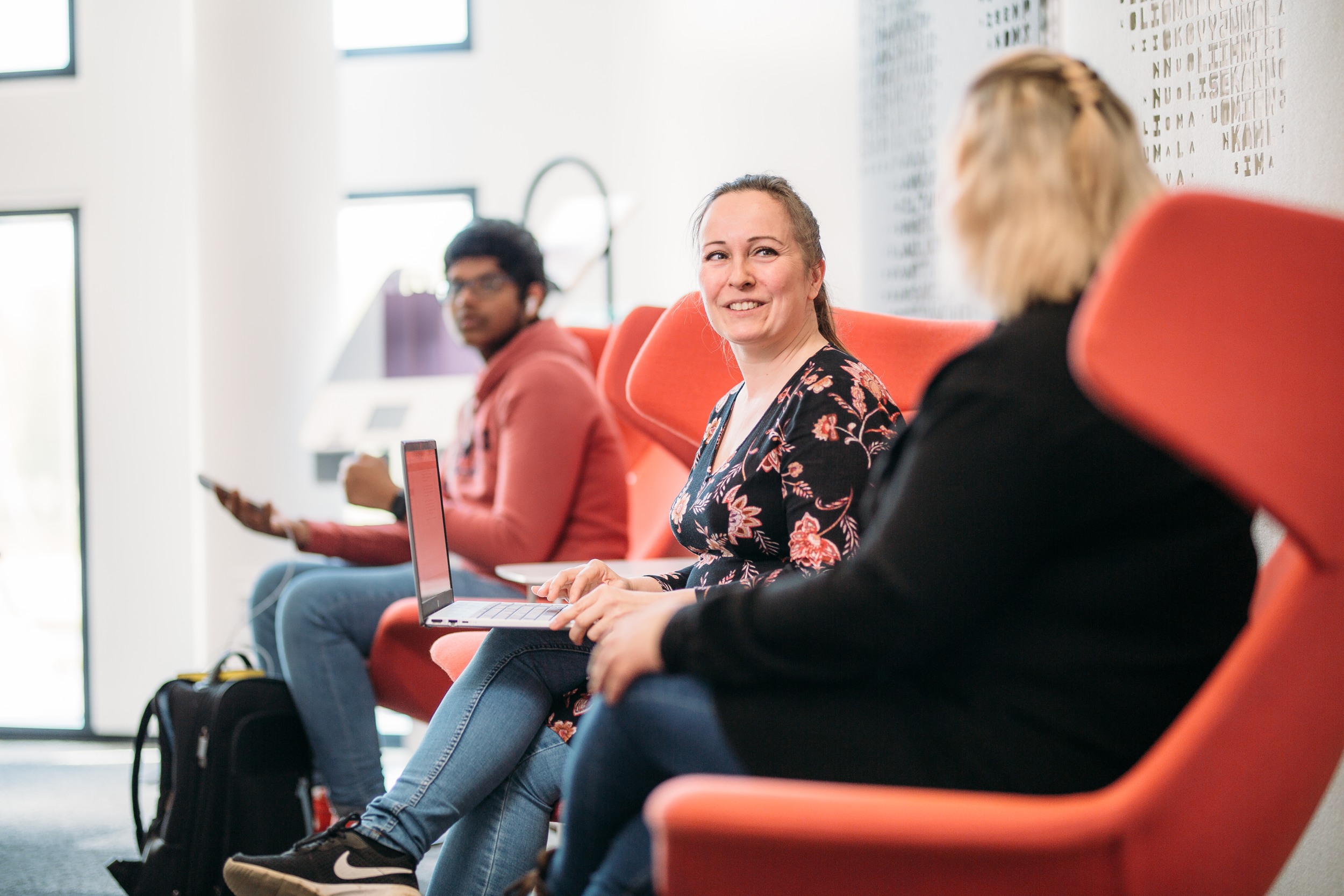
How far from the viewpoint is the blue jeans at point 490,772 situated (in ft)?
4.99

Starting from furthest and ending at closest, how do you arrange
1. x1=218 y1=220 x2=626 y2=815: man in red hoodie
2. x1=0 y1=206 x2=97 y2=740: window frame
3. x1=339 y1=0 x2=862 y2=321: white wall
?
1. x1=339 y1=0 x2=862 y2=321: white wall
2. x1=0 y1=206 x2=97 y2=740: window frame
3. x1=218 y1=220 x2=626 y2=815: man in red hoodie

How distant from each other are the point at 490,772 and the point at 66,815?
2.25 m

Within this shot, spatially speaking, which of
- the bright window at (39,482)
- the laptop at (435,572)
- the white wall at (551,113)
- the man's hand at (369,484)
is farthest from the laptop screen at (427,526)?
the bright window at (39,482)

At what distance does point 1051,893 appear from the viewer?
856mm

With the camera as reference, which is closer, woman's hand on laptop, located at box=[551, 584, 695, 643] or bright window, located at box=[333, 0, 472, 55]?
woman's hand on laptop, located at box=[551, 584, 695, 643]

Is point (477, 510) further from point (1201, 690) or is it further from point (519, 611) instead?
point (1201, 690)

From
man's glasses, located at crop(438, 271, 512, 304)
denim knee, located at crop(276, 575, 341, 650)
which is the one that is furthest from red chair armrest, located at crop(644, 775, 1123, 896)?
man's glasses, located at crop(438, 271, 512, 304)

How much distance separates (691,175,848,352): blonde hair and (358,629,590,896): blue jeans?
2.00 ft

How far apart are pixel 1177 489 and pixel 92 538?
4.35 metres

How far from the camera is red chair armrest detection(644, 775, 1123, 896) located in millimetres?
836

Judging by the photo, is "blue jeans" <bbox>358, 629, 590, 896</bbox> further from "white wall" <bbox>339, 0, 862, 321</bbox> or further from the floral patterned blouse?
"white wall" <bbox>339, 0, 862, 321</bbox>

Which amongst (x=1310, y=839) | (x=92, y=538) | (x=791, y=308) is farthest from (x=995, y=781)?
(x=92, y=538)

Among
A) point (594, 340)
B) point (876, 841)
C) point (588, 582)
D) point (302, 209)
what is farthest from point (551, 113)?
point (876, 841)

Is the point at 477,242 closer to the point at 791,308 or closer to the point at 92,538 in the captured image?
the point at 791,308
